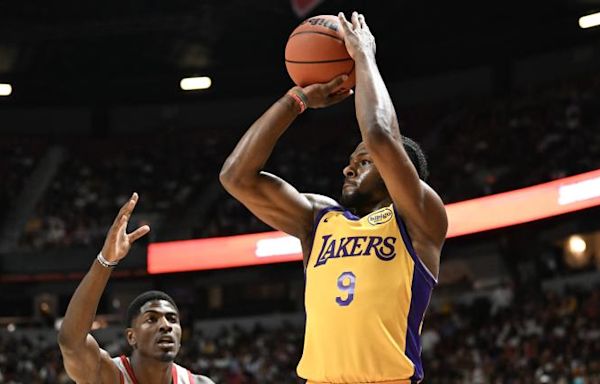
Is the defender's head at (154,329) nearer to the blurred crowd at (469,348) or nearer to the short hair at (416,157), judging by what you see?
the short hair at (416,157)

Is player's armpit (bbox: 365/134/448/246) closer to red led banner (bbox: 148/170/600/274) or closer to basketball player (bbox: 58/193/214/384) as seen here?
basketball player (bbox: 58/193/214/384)

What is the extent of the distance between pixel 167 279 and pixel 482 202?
8.81 metres

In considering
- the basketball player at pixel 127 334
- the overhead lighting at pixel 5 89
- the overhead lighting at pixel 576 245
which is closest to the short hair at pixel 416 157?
the basketball player at pixel 127 334

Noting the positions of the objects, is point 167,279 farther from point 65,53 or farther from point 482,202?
point 482,202

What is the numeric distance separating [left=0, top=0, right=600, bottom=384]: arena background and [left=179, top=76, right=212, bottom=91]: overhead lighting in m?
0.33

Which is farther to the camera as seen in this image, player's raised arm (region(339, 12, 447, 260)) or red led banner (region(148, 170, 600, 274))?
red led banner (region(148, 170, 600, 274))

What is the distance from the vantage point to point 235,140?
21.9m

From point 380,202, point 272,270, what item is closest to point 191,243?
point 272,270

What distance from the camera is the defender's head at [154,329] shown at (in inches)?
183

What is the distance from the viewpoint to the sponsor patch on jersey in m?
3.54

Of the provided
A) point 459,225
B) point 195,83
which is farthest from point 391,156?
point 195,83

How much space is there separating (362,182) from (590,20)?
1597 cm

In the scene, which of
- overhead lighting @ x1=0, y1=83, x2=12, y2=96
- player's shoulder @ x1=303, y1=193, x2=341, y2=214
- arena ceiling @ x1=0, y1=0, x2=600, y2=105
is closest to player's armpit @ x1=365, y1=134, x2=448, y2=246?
player's shoulder @ x1=303, y1=193, x2=341, y2=214

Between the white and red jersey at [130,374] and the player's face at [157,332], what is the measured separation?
92 millimetres
